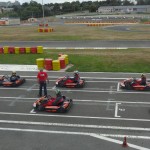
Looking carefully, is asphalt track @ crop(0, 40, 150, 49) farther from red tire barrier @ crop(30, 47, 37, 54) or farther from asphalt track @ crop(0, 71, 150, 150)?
asphalt track @ crop(0, 71, 150, 150)

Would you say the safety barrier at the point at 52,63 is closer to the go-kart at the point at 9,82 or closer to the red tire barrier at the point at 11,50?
the go-kart at the point at 9,82

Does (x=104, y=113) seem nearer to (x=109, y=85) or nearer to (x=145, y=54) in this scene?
(x=109, y=85)

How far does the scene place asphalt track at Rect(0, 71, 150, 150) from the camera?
1189 centimetres

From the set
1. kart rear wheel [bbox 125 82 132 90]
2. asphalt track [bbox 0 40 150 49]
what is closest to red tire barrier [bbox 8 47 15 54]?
asphalt track [bbox 0 40 150 49]

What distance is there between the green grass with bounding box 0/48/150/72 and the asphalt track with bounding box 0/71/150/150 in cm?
512

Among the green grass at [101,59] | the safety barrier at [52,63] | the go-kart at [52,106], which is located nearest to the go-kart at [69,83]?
the go-kart at [52,106]

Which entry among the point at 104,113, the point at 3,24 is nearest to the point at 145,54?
the point at 104,113

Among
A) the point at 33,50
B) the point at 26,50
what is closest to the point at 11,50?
the point at 26,50

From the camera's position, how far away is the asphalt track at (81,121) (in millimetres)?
11891

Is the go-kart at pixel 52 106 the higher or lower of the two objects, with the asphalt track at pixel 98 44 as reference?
lower

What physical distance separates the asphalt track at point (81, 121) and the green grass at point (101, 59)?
512 cm

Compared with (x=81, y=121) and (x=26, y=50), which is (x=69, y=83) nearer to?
(x=81, y=121)

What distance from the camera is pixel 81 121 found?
14148 millimetres

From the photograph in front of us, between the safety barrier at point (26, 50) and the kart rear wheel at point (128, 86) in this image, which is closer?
the kart rear wheel at point (128, 86)
